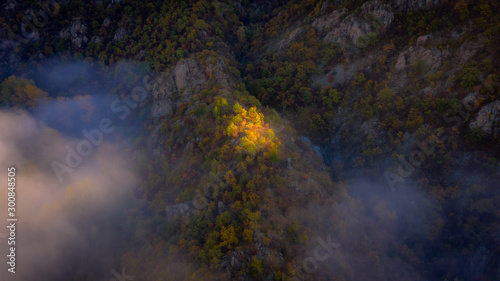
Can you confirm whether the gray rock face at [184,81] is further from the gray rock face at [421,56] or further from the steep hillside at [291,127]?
the gray rock face at [421,56]

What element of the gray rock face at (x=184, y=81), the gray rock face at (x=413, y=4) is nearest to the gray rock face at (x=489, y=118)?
the gray rock face at (x=413, y=4)

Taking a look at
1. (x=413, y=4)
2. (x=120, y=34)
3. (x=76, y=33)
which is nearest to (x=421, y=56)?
(x=413, y=4)

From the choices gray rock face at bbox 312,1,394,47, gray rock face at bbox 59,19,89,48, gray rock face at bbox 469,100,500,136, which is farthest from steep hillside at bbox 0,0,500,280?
gray rock face at bbox 59,19,89,48

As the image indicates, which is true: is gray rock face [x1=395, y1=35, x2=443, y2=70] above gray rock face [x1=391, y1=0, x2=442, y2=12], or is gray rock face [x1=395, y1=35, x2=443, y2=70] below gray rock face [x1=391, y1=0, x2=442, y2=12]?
below

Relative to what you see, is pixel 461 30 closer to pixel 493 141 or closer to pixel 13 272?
pixel 493 141

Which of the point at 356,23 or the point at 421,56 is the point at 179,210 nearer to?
the point at 421,56

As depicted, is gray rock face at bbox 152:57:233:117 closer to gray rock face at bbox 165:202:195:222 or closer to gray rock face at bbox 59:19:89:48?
gray rock face at bbox 165:202:195:222

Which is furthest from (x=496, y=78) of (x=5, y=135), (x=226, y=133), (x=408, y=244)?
(x=5, y=135)
